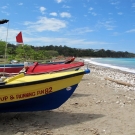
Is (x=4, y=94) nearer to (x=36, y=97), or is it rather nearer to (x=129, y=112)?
(x=36, y=97)

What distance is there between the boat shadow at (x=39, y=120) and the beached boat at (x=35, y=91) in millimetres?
366

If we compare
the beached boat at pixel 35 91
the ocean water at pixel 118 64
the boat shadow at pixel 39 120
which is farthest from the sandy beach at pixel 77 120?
Result: the ocean water at pixel 118 64

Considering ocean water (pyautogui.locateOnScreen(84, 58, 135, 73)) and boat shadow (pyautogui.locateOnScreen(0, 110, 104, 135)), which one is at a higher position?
ocean water (pyautogui.locateOnScreen(84, 58, 135, 73))

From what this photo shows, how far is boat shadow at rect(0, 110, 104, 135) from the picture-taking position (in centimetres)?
540

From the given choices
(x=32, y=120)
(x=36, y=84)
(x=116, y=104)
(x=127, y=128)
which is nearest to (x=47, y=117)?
(x=32, y=120)

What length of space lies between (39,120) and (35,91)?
978 mm

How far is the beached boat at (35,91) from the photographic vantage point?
17.3 feet

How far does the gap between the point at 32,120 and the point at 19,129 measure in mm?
713

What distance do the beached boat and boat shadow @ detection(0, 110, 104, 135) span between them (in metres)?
0.37

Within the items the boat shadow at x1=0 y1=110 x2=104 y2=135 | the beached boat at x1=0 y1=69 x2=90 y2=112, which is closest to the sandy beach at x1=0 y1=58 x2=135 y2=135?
the boat shadow at x1=0 y1=110 x2=104 y2=135

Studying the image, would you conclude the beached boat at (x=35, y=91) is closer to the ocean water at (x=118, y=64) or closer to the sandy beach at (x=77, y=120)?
the sandy beach at (x=77, y=120)

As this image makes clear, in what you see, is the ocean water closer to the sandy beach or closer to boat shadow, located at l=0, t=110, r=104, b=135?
the sandy beach

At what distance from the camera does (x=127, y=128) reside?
545 centimetres

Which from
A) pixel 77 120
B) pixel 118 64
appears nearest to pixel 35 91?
pixel 77 120
